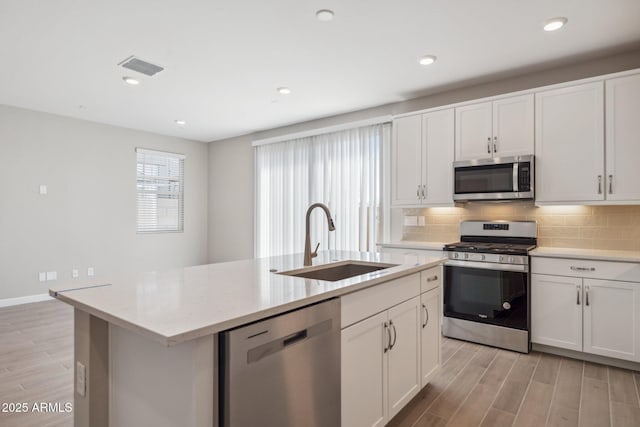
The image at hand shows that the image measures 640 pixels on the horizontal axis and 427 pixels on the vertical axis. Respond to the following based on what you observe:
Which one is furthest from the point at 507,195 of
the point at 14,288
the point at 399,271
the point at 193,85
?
the point at 14,288

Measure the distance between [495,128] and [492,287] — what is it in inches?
60.3

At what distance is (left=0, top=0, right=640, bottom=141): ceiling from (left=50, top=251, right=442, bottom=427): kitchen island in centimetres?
189

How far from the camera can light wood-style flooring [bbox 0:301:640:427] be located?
2148mm

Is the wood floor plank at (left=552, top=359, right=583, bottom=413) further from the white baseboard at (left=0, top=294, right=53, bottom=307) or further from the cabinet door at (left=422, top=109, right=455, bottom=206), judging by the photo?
the white baseboard at (left=0, top=294, right=53, bottom=307)

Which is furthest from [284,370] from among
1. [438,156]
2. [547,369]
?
[438,156]

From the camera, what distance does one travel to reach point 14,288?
4.77 m

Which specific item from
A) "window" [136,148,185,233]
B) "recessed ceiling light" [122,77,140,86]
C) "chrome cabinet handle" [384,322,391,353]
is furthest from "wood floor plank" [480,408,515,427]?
"window" [136,148,185,233]

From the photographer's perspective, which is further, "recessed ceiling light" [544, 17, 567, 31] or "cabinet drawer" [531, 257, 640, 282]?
"cabinet drawer" [531, 257, 640, 282]

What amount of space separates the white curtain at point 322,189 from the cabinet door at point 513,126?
1.41 metres

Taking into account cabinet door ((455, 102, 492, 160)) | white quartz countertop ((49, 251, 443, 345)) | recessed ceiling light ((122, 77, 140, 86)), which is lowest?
white quartz countertop ((49, 251, 443, 345))

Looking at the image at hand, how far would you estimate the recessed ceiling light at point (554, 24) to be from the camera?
2.61m

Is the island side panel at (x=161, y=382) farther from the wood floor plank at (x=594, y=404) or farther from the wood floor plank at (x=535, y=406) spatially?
the wood floor plank at (x=594, y=404)

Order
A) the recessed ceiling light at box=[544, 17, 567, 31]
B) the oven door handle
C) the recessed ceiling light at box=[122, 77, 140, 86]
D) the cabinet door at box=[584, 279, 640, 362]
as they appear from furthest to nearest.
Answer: the recessed ceiling light at box=[122, 77, 140, 86] → the oven door handle → the cabinet door at box=[584, 279, 640, 362] → the recessed ceiling light at box=[544, 17, 567, 31]

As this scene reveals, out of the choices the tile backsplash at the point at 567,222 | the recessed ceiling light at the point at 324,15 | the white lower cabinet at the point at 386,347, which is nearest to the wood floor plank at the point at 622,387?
the tile backsplash at the point at 567,222
